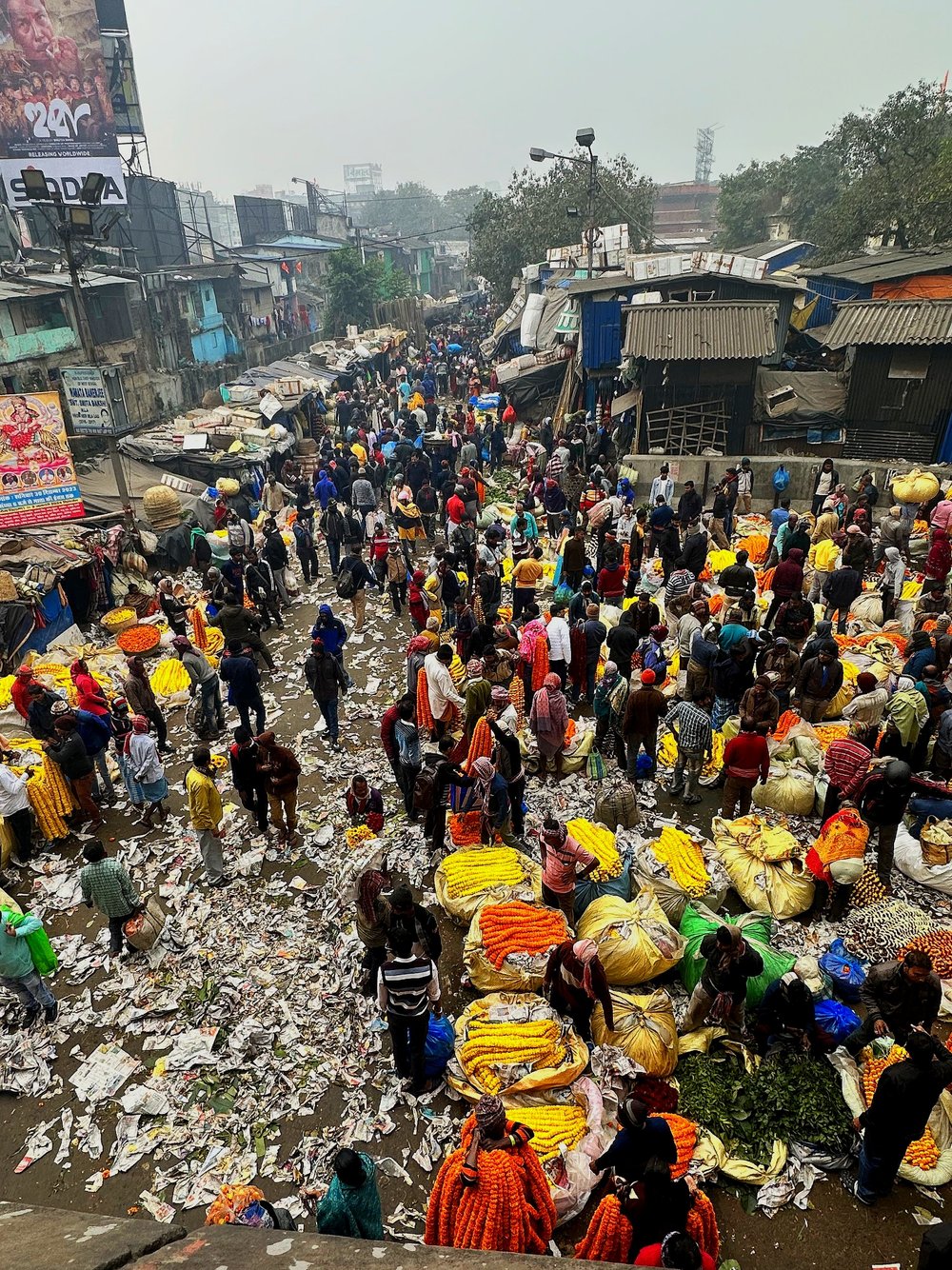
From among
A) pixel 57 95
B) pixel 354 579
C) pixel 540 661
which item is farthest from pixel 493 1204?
pixel 57 95

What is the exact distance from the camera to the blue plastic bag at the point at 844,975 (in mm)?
5495

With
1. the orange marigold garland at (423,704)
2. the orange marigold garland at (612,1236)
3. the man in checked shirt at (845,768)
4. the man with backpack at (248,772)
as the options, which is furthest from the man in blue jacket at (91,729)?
the man in checked shirt at (845,768)

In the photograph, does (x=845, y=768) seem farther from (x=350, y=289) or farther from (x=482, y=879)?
(x=350, y=289)

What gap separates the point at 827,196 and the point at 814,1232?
171 ft

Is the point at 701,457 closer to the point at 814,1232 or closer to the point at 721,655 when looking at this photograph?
the point at 721,655

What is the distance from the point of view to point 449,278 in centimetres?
7962

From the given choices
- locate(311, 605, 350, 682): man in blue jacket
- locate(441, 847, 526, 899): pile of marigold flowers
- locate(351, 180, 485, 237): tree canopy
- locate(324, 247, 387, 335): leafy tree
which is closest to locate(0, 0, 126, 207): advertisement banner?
locate(324, 247, 387, 335): leafy tree

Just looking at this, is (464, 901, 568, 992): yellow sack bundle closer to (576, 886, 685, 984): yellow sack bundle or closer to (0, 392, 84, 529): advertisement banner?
(576, 886, 685, 984): yellow sack bundle

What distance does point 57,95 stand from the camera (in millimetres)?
28000

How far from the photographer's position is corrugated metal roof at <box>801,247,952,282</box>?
1921 cm

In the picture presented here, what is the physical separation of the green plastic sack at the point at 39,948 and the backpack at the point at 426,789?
10.4ft

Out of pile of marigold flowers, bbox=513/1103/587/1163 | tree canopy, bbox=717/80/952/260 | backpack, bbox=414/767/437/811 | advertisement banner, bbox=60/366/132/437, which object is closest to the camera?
pile of marigold flowers, bbox=513/1103/587/1163

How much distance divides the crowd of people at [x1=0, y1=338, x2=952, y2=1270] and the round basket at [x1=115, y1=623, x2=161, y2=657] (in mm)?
1186

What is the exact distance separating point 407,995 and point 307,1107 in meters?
1.27
